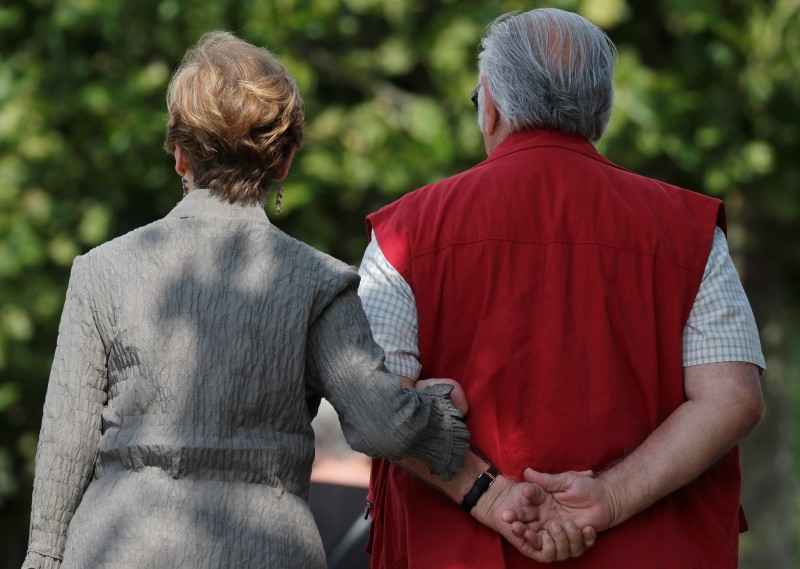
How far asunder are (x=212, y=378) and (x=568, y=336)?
75cm

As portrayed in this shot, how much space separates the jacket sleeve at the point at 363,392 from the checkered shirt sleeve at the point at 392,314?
0.25 metres

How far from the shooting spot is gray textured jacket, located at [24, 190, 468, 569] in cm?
245

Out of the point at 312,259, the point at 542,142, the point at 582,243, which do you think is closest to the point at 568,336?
the point at 582,243

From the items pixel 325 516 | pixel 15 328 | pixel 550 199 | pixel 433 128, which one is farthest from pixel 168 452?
pixel 15 328

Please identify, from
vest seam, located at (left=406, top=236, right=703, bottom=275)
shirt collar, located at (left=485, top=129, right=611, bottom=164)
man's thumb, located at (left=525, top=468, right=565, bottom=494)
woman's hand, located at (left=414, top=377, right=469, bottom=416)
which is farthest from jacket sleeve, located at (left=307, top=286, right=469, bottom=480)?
shirt collar, located at (left=485, top=129, right=611, bottom=164)

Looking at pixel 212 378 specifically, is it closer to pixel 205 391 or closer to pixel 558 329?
pixel 205 391

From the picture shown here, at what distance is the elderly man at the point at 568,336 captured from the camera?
2771 millimetres

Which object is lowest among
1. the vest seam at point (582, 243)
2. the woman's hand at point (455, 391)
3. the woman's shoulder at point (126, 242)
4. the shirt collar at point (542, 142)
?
the woman's hand at point (455, 391)

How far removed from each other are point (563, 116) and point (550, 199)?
20 centimetres

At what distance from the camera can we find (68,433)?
2533 millimetres

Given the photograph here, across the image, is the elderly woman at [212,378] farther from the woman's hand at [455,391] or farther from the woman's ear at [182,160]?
the woman's hand at [455,391]

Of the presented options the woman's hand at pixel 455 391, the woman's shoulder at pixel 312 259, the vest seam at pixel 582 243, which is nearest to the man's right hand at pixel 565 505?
the woman's hand at pixel 455 391

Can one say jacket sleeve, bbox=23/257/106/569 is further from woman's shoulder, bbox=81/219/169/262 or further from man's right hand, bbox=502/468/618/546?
man's right hand, bbox=502/468/618/546

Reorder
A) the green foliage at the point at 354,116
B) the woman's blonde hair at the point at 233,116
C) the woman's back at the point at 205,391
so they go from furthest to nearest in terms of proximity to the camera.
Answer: the green foliage at the point at 354,116 → the woman's blonde hair at the point at 233,116 → the woman's back at the point at 205,391
